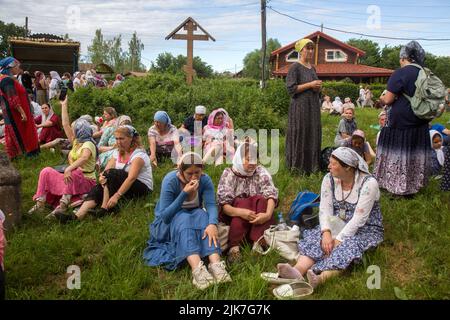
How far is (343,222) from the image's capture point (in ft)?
12.6

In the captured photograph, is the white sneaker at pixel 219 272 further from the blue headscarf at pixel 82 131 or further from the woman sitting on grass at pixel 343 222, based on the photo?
the blue headscarf at pixel 82 131

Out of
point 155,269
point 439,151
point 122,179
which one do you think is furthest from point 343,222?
point 439,151

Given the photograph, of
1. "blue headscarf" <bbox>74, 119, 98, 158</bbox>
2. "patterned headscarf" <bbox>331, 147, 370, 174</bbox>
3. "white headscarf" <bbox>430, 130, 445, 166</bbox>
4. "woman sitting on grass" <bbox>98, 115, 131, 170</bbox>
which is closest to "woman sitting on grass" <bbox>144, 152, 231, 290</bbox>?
"patterned headscarf" <bbox>331, 147, 370, 174</bbox>

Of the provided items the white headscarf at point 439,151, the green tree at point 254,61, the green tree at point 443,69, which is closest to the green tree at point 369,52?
the green tree at point 443,69

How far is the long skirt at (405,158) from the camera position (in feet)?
15.7

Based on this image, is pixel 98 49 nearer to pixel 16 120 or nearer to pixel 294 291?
pixel 16 120

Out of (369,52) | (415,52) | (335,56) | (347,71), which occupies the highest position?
(369,52)

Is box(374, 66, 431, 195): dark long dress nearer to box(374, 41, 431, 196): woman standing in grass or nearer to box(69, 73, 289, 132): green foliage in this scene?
box(374, 41, 431, 196): woman standing in grass

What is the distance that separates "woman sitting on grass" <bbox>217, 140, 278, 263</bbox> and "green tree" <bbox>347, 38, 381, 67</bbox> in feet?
156

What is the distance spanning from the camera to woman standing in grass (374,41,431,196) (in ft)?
15.4

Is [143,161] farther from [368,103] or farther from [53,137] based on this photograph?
[368,103]

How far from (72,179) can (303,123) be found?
3228mm
